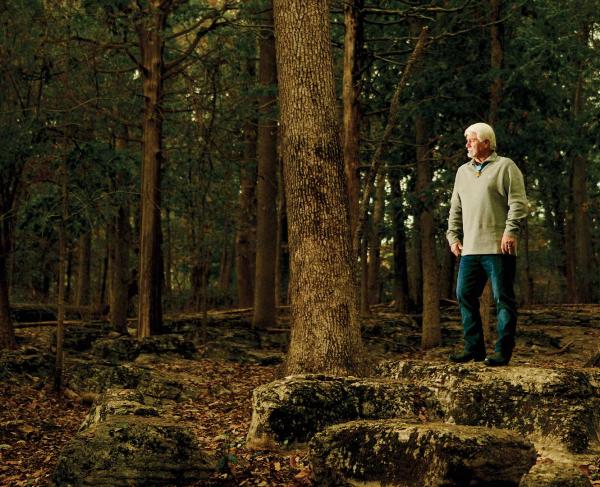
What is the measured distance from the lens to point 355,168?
11227mm

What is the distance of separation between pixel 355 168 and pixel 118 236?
9.05 metres

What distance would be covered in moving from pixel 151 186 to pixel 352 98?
616cm

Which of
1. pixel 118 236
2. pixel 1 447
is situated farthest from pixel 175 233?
pixel 1 447

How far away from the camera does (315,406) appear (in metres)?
6.53

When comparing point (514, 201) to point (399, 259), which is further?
point (399, 259)

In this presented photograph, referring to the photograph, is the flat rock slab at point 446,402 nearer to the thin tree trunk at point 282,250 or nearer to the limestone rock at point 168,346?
the limestone rock at point 168,346

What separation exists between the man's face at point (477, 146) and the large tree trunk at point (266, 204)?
1143 cm

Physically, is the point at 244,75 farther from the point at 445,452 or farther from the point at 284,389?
the point at 445,452

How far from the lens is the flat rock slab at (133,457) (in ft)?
19.3

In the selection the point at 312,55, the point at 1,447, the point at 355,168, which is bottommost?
the point at 1,447

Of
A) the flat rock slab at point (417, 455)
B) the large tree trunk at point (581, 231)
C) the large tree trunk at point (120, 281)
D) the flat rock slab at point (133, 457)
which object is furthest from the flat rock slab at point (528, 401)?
the large tree trunk at point (581, 231)

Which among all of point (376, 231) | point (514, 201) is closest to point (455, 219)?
point (514, 201)

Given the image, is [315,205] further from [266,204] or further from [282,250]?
[282,250]

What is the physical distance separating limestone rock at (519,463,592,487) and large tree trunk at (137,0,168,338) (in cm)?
1180
